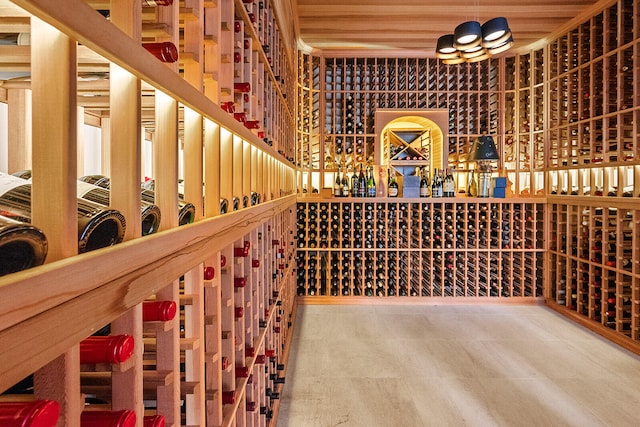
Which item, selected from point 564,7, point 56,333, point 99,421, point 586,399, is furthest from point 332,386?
point 564,7

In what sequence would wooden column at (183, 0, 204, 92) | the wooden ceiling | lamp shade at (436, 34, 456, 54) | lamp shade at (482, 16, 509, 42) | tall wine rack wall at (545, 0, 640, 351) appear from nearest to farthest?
wooden column at (183, 0, 204, 92) → lamp shade at (482, 16, 509, 42) → lamp shade at (436, 34, 456, 54) → tall wine rack wall at (545, 0, 640, 351) → the wooden ceiling

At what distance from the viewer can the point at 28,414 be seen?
12.1 inches

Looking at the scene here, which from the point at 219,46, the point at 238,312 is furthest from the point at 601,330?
the point at 219,46

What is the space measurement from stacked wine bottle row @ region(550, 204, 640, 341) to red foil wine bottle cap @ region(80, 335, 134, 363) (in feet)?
12.1

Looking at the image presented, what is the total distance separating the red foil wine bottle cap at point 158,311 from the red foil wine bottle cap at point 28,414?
1.10ft

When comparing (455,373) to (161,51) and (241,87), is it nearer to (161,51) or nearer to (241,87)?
(241,87)

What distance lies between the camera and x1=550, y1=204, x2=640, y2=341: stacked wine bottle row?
128 inches

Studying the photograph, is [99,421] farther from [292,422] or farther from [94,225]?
[292,422]

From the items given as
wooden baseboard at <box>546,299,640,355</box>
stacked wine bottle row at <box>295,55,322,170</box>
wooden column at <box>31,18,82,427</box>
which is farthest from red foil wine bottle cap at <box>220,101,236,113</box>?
stacked wine bottle row at <box>295,55,322,170</box>

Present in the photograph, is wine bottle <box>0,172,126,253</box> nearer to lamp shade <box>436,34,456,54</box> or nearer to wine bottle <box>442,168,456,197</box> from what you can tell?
lamp shade <box>436,34,456,54</box>

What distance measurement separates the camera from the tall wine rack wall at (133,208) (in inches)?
15.0

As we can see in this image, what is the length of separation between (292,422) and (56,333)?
→ 207 centimetres

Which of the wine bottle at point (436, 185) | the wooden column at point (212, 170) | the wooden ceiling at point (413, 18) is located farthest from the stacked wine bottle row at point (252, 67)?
the wine bottle at point (436, 185)

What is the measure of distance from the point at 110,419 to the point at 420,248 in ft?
Result: 13.5
